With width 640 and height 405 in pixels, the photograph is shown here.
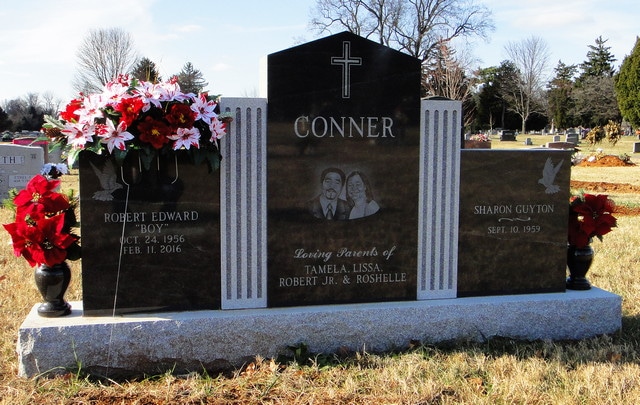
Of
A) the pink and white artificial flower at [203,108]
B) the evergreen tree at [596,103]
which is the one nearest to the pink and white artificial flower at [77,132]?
the pink and white artificial flower at [203,108]

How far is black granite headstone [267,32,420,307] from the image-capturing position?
4191mm

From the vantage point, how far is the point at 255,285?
166 inches

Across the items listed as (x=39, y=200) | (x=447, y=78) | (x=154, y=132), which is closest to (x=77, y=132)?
(x=154, y=132)

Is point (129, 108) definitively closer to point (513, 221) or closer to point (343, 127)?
point (343, 127)

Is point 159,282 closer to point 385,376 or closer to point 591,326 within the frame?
point 385,376

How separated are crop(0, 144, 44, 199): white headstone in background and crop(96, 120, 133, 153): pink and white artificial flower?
32.0 ft

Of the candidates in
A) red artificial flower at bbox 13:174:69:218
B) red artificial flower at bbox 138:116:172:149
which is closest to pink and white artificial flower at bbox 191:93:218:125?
red artificial flower at bbox 138:116:172:149

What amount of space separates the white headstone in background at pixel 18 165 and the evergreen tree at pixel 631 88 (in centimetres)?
3451

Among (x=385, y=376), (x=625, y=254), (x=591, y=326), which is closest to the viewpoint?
(x=385, y=376)

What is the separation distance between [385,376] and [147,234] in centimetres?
173

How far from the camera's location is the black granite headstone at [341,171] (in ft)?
13.8

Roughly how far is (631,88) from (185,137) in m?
39.5

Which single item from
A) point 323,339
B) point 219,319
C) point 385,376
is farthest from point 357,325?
point 219,319

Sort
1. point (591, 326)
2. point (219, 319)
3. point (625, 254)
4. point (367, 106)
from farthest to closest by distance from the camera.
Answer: point (625, 254) < point (591, 326) < point (367, 106) < point (219, 319)
